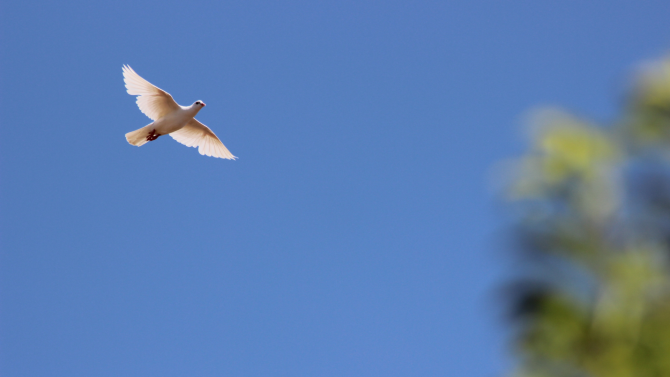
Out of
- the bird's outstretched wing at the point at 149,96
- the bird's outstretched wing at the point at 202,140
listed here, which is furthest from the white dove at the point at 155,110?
the bird's outstretched wing at the point at 202,140

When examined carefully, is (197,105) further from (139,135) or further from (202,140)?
(202,140)

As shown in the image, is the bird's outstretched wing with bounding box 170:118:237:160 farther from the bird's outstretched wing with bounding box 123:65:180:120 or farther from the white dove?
the bird's outstretched wing with bounding box 123:65:180:120

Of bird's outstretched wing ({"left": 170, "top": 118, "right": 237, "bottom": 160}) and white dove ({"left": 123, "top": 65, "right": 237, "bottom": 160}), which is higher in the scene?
bird's outstretched wing ({"left": 170, "top": 118, "right": 237, "bottom": 160})

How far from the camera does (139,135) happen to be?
22078 mm

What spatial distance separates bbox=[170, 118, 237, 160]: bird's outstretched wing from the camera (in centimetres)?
2492

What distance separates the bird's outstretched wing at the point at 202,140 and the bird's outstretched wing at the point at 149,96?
202 cm

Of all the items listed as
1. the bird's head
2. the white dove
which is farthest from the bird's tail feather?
the bird's head

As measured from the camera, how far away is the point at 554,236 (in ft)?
13.9

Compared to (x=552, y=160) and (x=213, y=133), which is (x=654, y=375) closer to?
(x=552, y=160)

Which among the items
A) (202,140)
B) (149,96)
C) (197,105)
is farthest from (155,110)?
(202,140)

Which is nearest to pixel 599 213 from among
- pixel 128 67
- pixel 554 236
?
pixel 554 236

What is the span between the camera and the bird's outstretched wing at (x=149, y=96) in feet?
70.5

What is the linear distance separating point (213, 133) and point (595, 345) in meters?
21.9

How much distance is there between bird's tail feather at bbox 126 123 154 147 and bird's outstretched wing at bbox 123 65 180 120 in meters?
0.85
